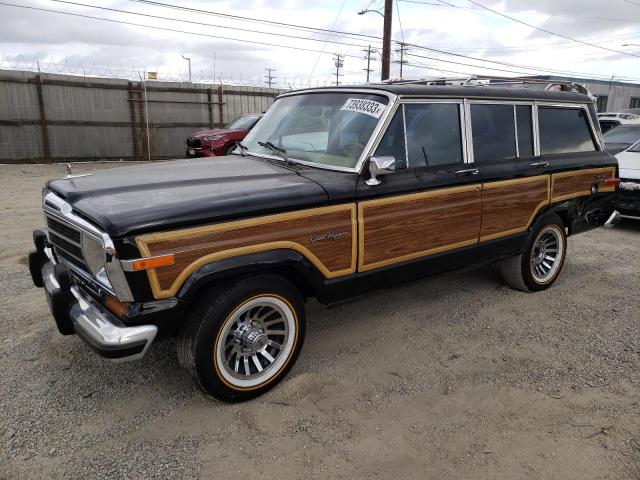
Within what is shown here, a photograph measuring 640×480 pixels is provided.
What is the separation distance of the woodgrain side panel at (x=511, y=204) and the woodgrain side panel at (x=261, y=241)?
5.12ft

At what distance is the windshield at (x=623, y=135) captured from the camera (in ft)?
35.6

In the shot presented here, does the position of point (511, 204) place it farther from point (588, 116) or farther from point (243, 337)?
point (243, 337)

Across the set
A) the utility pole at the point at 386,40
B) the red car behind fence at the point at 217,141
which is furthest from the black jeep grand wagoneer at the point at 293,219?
the utility pole at the point at 386,40

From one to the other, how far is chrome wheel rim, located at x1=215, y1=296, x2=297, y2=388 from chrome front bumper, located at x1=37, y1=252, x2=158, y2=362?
0.48 metres

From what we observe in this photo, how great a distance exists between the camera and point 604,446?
2.83 metres

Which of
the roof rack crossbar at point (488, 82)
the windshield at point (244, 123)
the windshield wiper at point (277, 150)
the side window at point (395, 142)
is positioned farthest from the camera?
the windshield at point (244, 123)

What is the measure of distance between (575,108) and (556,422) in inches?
142

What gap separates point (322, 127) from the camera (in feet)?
13.0

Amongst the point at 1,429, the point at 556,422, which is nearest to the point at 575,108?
the point at 556,422

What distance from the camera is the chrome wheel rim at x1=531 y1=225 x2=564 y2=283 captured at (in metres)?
5.16

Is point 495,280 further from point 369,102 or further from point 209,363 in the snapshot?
point 209,363

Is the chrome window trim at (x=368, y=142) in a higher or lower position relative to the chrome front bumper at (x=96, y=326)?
higher

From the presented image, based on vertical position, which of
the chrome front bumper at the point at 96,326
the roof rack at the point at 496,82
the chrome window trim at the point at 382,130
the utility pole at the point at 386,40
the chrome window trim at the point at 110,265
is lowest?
the chrome front bumper at the point at 96,326

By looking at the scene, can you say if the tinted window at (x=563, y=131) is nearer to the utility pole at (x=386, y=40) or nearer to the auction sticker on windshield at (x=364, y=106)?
the auction sticker on windshield at (x=364, y=106)
